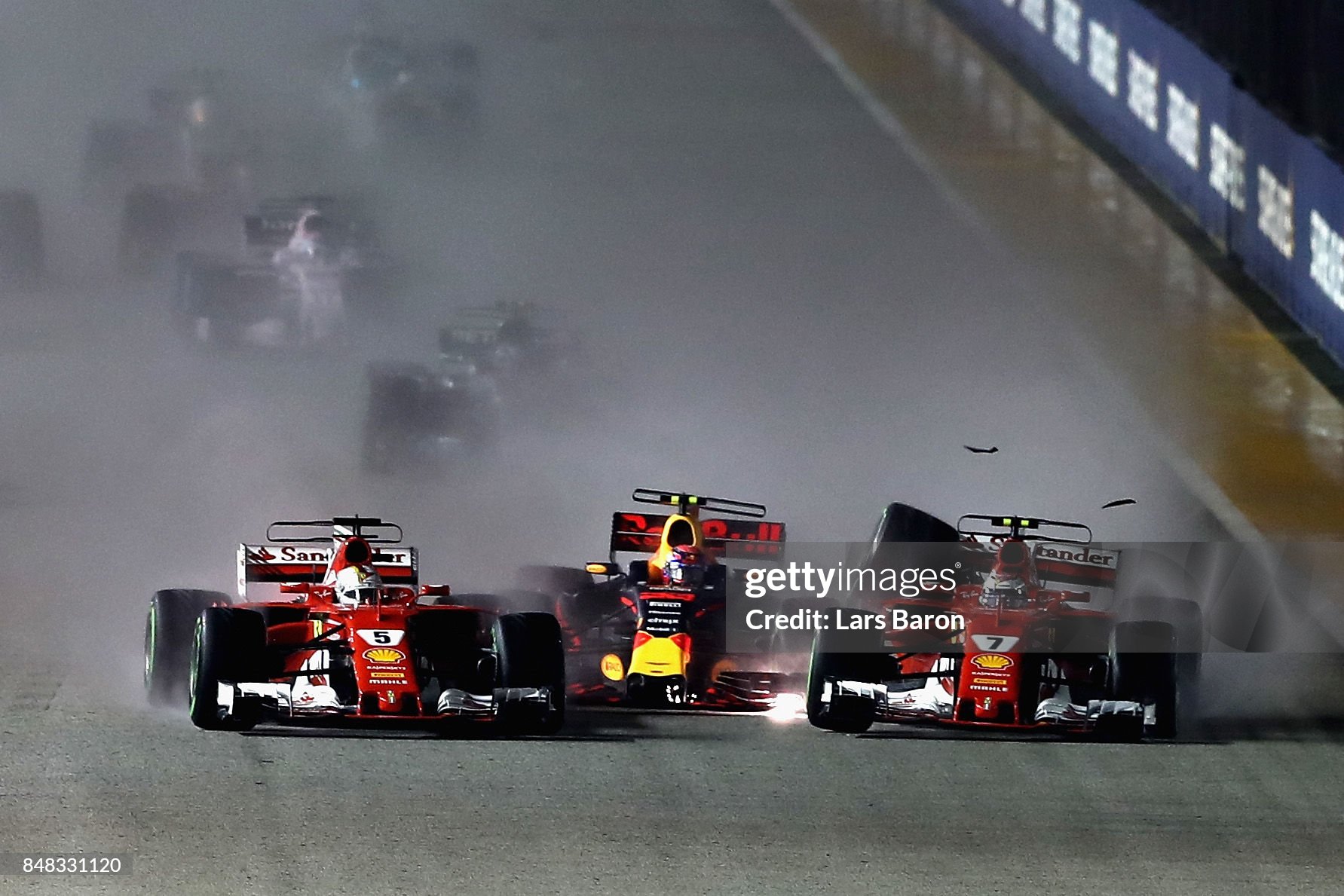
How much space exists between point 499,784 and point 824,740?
7.71 feet

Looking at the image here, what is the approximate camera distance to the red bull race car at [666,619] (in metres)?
17.1

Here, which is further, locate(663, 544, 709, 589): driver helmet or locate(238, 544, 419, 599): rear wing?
locate(238, 544, 419, 599): rear wing

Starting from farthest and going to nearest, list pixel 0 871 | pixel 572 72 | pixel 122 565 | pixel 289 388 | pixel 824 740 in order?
pixel 572 72 → pixel 289 388 → pixel 122 565 → pixel 824 740 → pixel 0 871

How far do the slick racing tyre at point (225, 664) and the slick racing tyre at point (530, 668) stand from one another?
1440 mm

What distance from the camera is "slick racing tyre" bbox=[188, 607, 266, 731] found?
15.8m

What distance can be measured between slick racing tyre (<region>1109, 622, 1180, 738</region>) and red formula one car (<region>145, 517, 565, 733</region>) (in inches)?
132

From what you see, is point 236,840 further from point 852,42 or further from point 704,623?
point 852,42

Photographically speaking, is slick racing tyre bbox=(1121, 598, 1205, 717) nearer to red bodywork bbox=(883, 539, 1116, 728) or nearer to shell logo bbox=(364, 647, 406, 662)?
red bodywork bbox=(883, 539, 1116, 728)

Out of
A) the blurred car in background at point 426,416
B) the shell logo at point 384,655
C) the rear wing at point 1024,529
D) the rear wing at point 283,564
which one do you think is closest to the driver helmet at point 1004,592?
the rear wing at point 1024,529

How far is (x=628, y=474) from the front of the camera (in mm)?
26422

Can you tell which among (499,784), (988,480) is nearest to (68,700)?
(499,784)

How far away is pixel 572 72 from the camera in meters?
39.1
